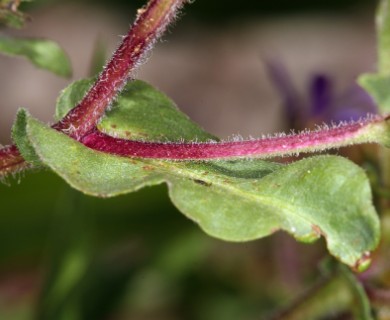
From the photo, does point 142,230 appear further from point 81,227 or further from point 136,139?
point 136,139

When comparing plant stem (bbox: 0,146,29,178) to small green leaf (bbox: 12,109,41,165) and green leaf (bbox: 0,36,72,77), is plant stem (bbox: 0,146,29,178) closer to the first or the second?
small green leaf (bbox: 12,109,41,165)

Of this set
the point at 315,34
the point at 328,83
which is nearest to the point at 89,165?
the point at 328,83

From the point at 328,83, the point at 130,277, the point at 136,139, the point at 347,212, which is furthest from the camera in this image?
the point at 130,277

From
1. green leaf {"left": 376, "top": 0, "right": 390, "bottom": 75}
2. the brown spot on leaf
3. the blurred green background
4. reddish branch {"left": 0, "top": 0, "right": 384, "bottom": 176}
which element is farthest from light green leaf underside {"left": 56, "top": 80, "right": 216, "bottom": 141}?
the blurred green background

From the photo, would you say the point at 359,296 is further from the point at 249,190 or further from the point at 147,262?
the point at 147,262

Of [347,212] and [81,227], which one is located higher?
[347,212]

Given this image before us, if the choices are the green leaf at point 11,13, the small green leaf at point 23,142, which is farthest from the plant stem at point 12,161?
the green leaf at point 11,13
